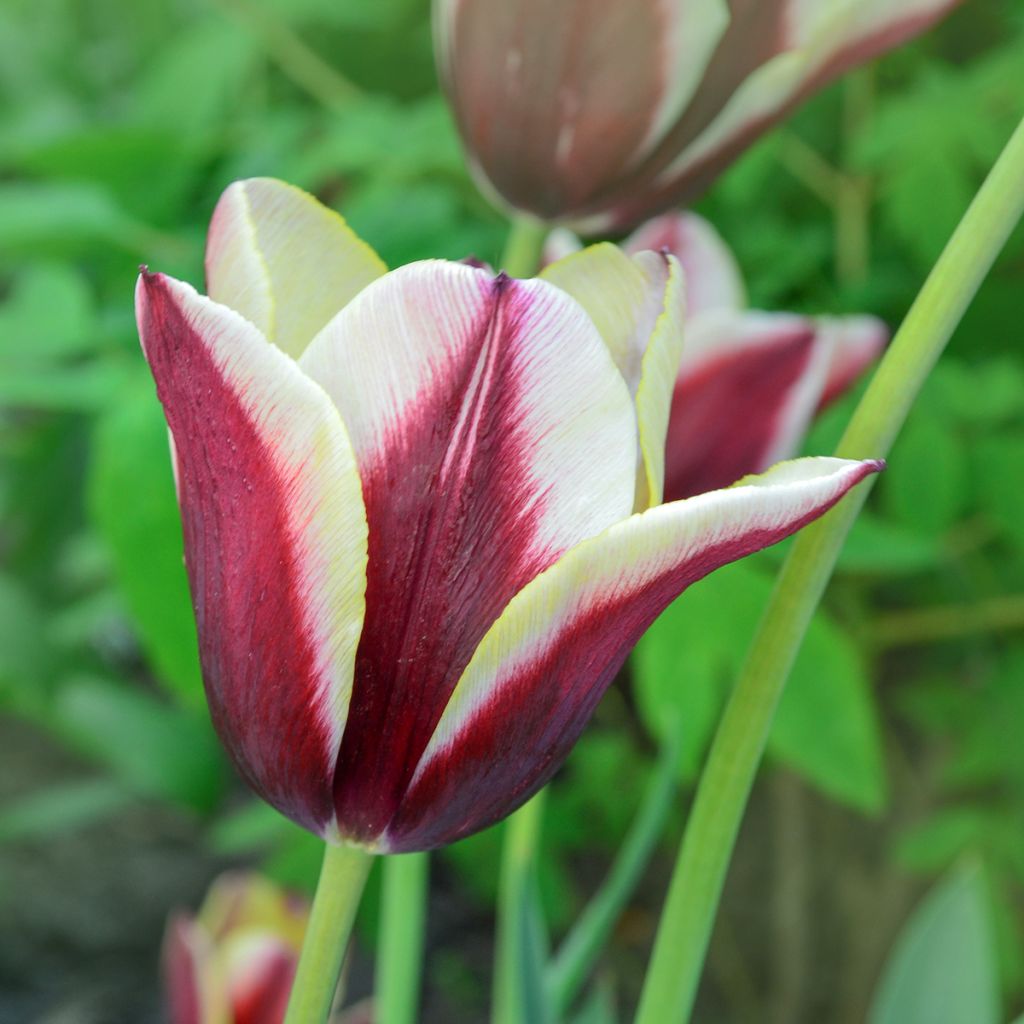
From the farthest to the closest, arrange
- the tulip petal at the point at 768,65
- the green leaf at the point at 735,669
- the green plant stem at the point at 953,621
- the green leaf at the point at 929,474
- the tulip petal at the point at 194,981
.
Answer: the green plant stem at the point at 953,621 → the green leaf at the point at 929,474 → the green leaf at the point at 735,669 → the tulip petal at the point at 194,981 → the tulip petal at the point at 768,65

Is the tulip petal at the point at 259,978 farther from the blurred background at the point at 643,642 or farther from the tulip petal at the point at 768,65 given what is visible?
the tulip petal at the point at 768,65

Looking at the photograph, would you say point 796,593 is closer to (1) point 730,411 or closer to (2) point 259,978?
(1) point 730,411

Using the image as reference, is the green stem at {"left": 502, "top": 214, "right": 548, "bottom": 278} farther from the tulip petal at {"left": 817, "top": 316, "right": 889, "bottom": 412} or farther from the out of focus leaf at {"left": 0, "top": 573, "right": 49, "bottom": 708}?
the out of focus leaf at {"left": 0, "top": 573, "right": 49, "bottom": 708}

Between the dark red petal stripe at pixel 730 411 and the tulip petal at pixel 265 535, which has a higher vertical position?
the tulip petal at pixel 265 535

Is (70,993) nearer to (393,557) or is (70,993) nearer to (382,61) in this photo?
(382,61)

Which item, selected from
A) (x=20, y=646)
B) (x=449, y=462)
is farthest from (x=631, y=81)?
(x=20, y=646)

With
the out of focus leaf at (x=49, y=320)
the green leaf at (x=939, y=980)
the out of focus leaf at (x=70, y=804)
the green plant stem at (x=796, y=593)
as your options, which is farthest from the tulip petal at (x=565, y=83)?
the out of focus leaf at (x=70, y=804)

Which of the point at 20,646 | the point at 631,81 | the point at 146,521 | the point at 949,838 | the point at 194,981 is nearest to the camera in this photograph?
the point at 631,81
